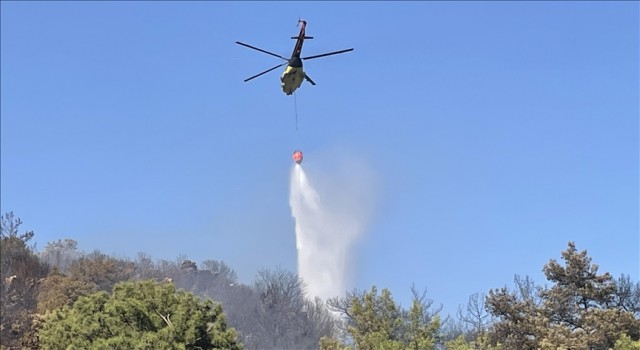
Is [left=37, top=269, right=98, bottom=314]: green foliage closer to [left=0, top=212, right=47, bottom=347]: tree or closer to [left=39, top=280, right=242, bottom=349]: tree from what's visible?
[left=0, top=212, right=47, bottom=347]: tree

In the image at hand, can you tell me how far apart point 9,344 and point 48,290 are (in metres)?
19.3

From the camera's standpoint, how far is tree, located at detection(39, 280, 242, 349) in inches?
795

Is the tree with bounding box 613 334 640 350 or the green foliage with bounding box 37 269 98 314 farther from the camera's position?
the green foliage with bounding box 37 269 98 314

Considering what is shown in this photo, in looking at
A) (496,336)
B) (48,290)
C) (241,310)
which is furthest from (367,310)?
(241,310)

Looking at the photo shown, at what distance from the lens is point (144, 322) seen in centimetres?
2131

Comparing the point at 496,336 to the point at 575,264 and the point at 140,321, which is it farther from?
the point at 140,321

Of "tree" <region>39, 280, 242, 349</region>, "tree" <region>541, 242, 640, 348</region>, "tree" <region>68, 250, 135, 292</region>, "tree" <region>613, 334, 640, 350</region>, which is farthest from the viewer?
"tree" <region>68, 250, 135, 292</region>

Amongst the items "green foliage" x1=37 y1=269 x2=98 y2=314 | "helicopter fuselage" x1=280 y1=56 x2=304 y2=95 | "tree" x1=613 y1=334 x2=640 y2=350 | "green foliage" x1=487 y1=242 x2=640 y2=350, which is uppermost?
"green foliage" x1=37 y1=269 x2=98 y2=314

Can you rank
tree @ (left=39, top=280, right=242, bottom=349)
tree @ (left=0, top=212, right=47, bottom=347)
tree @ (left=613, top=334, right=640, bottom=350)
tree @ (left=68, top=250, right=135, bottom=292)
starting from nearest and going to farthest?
tree @ (left=39, top=280, right=242, bottom=349) < tree @ (left=613, top=334, right=640, bottom=350) < tree @ (left=0, top=212, right=47, bottom=347) < tree @ (left=68, top=250, right=135, bottom=292)

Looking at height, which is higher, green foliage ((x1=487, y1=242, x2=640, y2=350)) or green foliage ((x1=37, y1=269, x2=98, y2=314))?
green foliage ((x1=37, y1=269, x2=98, y2=314))

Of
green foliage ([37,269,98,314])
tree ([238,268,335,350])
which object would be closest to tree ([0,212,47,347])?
green foliage ([37,269,98,314])

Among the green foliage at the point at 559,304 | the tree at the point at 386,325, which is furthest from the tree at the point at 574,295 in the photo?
the tree at the point at 386,325

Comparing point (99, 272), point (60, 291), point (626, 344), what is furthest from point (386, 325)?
point (99, 272)

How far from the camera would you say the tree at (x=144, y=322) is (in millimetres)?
20188
